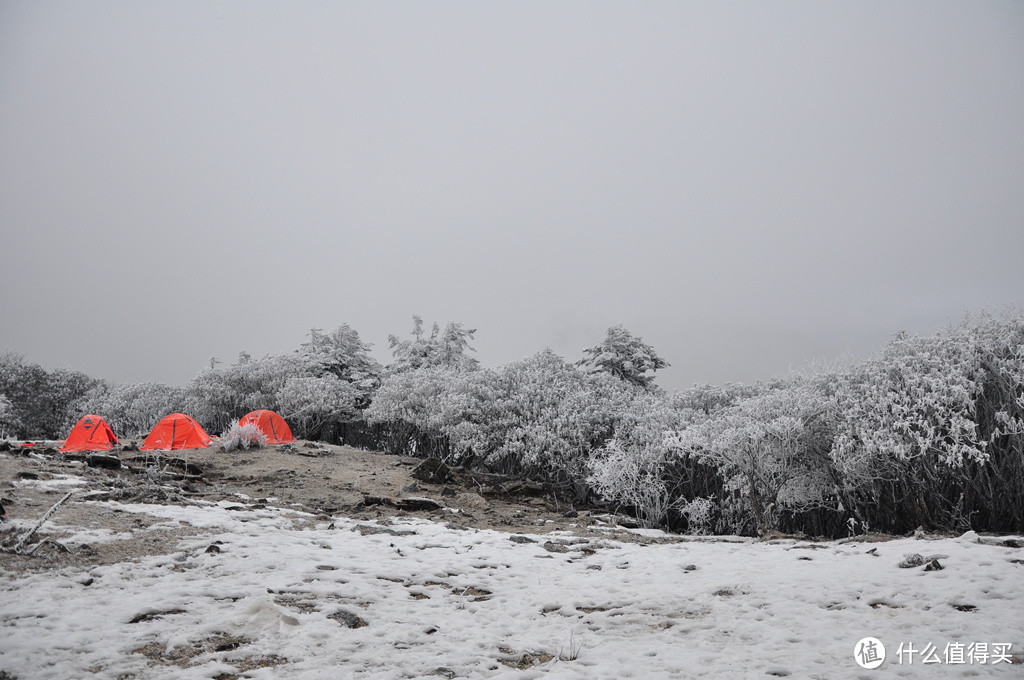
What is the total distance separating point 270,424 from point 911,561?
72.7ft

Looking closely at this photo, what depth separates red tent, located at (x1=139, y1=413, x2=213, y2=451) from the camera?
17453mm

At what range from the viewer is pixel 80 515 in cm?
649

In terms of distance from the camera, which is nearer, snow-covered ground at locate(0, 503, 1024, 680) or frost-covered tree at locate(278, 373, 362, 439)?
snow-covered ground at locate(0, 503, 1024, 680)

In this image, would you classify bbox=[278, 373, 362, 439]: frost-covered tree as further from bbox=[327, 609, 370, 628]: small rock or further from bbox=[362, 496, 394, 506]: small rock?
bbox=[327, 609, 370, 628]: small rock

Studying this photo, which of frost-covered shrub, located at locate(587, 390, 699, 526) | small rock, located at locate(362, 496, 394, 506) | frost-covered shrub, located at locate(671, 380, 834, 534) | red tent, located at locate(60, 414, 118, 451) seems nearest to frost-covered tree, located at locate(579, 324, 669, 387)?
frost-covered shrub, located at locate(587, 390, 699, 526)

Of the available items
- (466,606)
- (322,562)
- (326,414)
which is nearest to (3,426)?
(326,414)

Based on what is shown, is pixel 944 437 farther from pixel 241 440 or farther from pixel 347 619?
pixel 241 440

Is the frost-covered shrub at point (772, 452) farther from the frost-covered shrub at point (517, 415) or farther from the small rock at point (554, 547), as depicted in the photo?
the small rock at point (554, 547)

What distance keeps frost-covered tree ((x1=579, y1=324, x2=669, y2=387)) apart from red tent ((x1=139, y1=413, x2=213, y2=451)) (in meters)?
17.6

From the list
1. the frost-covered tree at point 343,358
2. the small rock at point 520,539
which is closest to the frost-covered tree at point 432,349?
the frost-covered tree at point 343,358

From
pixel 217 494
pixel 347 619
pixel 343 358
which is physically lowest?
pixel 217 494

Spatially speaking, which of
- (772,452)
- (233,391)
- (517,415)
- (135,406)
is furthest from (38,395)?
(772,452)

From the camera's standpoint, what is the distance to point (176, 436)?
17.6 metres

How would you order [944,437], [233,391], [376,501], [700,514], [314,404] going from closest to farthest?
[944,437] → [376,501] → [700,514] → [314,404] → [233,391]
